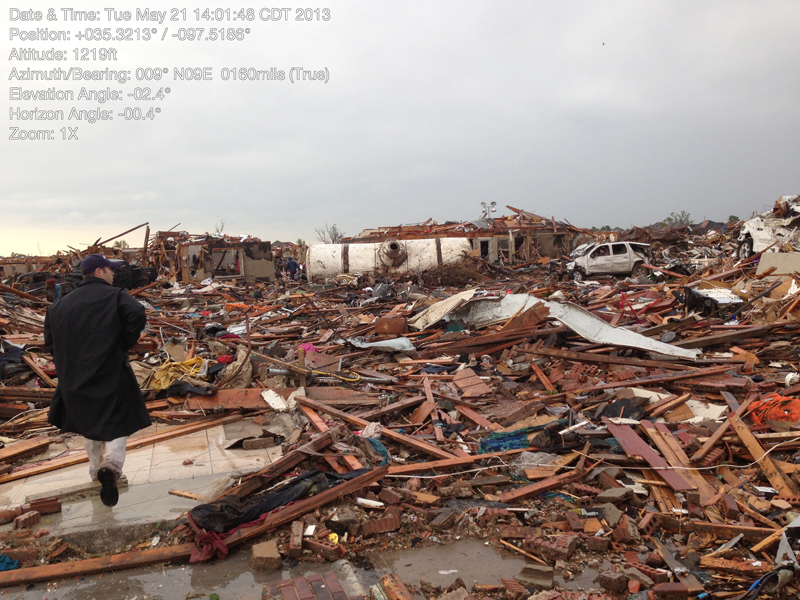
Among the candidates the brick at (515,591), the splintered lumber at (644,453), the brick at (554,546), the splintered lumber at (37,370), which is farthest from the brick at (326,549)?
the splintered lumber at (37,370)

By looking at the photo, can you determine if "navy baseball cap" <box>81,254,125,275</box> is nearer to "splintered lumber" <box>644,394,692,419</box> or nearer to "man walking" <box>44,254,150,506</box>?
"man walking" <box>44,254,150,506</box>

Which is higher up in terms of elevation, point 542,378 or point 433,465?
point 542,378

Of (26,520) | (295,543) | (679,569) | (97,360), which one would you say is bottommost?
(679,569)

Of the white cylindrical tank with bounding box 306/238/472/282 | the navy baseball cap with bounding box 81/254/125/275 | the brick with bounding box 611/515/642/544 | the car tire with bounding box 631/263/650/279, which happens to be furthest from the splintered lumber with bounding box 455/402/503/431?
the white cylindrical tank with bounding box 306/238/472/282

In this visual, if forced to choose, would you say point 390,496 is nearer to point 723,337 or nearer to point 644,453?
point 644,453

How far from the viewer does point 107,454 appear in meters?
4.02

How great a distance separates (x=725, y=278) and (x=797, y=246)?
13.9 feet

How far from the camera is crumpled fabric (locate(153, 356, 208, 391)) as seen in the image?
284 inches

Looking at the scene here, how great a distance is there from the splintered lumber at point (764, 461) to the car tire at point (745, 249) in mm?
14597

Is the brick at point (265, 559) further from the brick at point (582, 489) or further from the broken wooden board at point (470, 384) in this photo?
the broken wooden board at point (470, 384)

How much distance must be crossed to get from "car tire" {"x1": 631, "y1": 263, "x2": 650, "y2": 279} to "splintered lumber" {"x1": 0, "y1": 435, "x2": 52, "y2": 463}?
64.1 feet

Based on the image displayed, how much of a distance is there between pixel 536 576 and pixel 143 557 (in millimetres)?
2567

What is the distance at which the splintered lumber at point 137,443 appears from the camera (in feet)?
16.1

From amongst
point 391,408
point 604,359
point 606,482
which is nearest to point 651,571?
point 606,482
